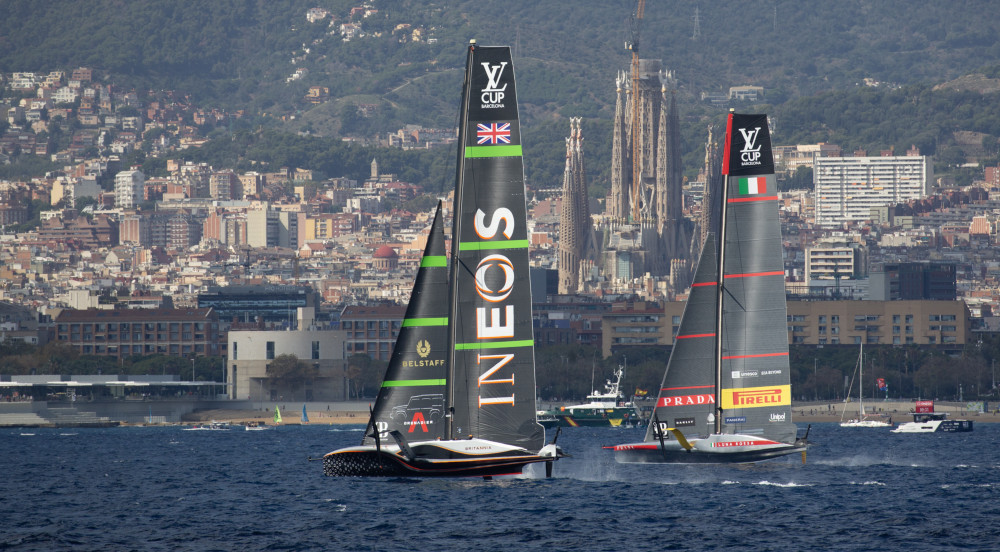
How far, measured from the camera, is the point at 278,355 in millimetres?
134000

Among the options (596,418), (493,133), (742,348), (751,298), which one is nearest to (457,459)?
(493,133)

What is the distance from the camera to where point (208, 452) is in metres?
73.1

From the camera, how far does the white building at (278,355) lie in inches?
5241

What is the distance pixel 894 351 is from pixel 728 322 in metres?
92.3

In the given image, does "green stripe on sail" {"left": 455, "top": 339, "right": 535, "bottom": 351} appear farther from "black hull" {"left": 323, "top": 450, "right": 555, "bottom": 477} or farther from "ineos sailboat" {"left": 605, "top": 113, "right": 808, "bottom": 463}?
"ineos sailboat" {"left": 605, "top": 113, "right": 808, "bottom": 463}

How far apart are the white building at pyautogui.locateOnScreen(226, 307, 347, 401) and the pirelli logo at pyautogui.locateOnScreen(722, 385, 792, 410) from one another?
88969mm

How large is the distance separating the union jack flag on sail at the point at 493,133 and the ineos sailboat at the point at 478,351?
0.02 metres

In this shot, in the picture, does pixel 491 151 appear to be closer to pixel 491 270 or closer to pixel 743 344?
pixel 491 270

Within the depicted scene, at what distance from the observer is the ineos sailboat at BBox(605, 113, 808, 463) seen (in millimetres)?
45438

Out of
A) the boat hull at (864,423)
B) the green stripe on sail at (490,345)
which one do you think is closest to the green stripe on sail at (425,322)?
the green stripe on sail at (490,345)

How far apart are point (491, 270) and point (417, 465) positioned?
3959mm

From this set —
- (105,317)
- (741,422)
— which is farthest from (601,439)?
(105,317)

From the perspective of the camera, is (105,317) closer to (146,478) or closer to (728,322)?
(146,478)

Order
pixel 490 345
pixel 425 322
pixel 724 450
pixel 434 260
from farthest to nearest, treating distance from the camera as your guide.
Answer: pixel 724 450 → pixel 434 260 → pixel 425 322 → pixel 490 345
